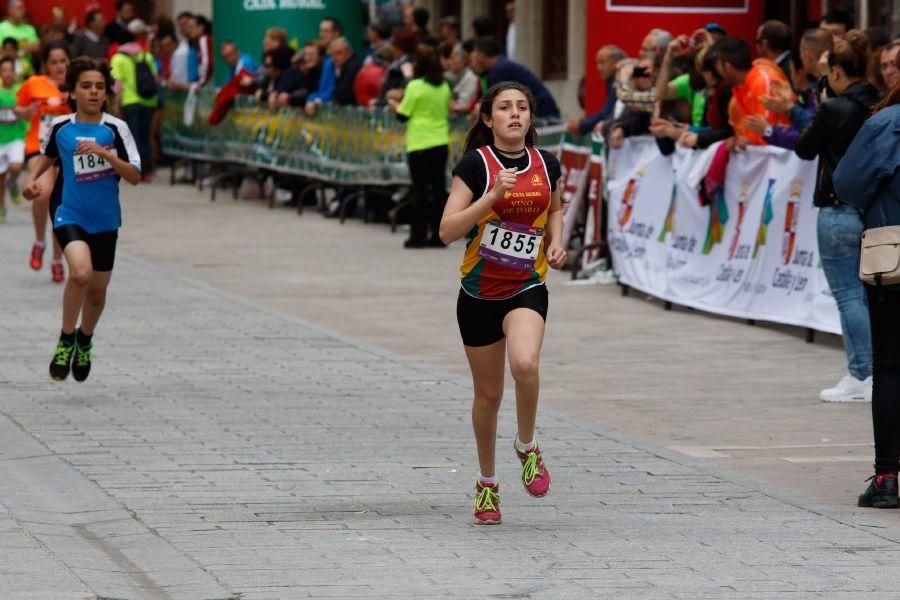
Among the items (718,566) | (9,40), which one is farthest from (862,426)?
(9,40)

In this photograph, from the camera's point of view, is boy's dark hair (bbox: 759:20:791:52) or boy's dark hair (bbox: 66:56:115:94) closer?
boy's dark hair (bbox: 66:56:115:94)

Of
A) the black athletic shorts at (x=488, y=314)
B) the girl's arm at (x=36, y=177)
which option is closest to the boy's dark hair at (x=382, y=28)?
the girl's arm at (x=36, y=177)

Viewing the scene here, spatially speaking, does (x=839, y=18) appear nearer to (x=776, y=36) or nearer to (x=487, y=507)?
(x=776, y=36)

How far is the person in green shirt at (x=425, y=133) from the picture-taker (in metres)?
18.7

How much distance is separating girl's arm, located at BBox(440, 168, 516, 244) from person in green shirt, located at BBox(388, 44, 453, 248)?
11.4 metres

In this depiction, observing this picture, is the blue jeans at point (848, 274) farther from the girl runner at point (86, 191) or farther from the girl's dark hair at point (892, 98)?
the girl runner at point (86, 191)

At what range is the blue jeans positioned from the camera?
10.4 metres

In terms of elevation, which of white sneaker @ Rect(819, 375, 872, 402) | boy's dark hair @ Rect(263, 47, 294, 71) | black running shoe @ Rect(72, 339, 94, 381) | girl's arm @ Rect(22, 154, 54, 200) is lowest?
white sneaker @ Rect(819, 375, 872, 402)

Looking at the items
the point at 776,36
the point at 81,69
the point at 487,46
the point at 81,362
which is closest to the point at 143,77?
the point at 487,46

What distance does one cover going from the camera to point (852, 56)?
32.2 feet

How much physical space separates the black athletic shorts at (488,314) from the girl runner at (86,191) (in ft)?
12.0

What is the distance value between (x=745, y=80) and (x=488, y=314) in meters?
6.26

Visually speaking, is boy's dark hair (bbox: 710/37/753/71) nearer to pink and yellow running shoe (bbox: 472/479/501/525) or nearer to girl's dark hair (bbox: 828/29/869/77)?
girl's dark hair (bbox: 828/29/869/77)

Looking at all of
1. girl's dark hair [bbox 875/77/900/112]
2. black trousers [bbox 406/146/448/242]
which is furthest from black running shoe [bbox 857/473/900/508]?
black trousers [bbox 406/146/448/242]
